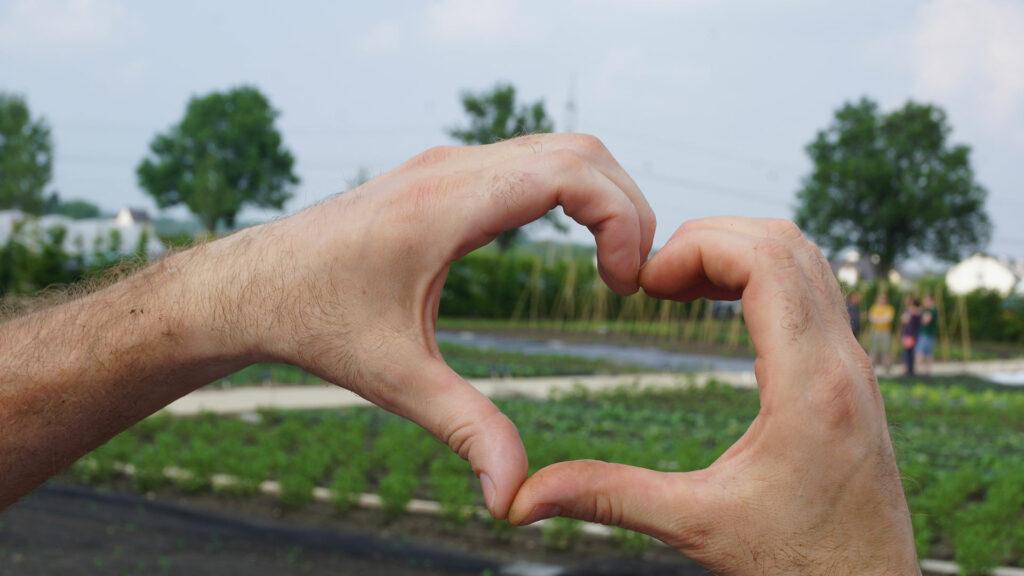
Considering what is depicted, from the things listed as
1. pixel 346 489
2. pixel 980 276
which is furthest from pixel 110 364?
pixel 980 276

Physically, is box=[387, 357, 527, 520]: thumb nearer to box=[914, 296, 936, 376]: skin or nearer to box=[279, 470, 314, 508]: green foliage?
box=[279, 470, 314, 508]: green foliage

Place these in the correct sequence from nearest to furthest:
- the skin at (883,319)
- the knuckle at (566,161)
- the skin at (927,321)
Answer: the knuckle at (566,161) → the skin at (883,319) → the skin at (927,321)

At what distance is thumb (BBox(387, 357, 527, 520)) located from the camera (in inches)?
42.4

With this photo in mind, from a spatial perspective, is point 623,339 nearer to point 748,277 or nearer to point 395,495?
point 395,495

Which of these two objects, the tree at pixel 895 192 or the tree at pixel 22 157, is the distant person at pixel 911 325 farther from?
the tree at pixel 22 157

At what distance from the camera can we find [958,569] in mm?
4375

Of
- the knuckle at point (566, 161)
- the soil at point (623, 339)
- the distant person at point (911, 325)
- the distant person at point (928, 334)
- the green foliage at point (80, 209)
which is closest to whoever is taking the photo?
the knuckle at point (566, 161)

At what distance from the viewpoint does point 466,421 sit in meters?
1.13

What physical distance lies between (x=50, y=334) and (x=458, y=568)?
3525 mm

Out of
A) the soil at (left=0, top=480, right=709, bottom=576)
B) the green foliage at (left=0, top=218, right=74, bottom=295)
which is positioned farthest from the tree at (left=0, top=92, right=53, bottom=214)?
the soil at (left=0, top=480, right=709, bottom=576)

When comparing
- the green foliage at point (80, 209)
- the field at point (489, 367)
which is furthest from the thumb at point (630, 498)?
the green foliage at point (80, 209)

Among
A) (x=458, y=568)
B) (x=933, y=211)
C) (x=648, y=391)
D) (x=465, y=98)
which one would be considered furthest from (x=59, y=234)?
(x=933, y=211)

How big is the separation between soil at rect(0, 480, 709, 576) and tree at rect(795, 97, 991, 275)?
43.5 metres

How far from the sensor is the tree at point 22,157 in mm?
49594
